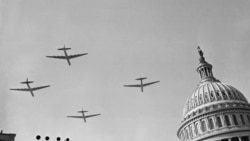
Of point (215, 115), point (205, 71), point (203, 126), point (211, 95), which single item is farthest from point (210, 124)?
point (205, 71)

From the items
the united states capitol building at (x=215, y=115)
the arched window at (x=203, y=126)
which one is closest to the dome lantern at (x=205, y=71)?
the united states capitol building at (x=215, y=115)

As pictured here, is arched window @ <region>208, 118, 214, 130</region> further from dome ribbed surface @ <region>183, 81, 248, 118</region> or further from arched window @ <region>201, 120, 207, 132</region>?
dome ribbed surface @ <region>183, 81, 248, 118</region>

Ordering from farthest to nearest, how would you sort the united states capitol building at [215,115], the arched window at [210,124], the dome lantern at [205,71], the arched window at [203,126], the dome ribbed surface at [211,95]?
1. the dome lantern at [205,71]
2. the dome ribbed surface at [211,95]
3. the arched window at [203,126]
4. the arched window at [210,124]
5. the united states capitol building at [215,115]

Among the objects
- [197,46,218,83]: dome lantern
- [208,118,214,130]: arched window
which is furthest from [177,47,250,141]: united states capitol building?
[197,46,218,83]: dome lantern

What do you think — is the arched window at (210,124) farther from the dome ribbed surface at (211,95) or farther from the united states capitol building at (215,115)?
the dome ribbed surface at (211,95)

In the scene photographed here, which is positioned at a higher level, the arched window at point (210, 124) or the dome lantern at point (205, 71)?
the dome lantern at point (205, 71)

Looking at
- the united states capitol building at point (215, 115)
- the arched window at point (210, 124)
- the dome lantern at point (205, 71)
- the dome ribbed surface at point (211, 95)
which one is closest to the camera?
the united states capitol building at point (215, 115)

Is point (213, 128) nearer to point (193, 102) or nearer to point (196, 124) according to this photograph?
point (196, 124)

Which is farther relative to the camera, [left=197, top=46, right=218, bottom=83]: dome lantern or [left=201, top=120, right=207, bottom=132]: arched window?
[left=197, top=46, right=218, bottom=83]: dome lantern
